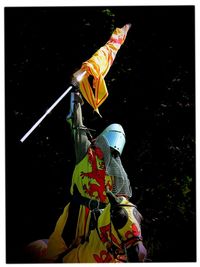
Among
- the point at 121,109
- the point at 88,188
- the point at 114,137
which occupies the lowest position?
the point at 88,188

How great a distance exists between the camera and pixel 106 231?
383 centimetres

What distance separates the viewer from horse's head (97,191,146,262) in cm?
371

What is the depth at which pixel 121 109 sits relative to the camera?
4750 mm

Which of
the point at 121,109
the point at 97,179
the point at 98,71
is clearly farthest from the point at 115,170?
the point at 121,109

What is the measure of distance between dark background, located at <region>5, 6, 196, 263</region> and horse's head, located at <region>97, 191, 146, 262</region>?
799 mm

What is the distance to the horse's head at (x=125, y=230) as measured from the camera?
3.71m

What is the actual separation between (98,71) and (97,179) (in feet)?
2.53

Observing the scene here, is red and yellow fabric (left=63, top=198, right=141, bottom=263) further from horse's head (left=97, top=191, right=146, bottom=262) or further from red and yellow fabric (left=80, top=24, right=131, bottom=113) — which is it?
red and yellow fabric (left=80, top=24, right=131, bottom=113)

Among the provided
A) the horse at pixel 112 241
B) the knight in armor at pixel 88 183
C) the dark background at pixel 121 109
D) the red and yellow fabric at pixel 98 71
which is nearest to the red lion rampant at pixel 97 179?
the knight in armor at pixel 88 183

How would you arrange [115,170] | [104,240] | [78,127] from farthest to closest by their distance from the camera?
1. [78,127]
2. [115,170]
3. [104,240]

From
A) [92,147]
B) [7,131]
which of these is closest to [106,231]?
[92,147]

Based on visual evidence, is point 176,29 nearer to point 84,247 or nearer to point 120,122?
point 120,122

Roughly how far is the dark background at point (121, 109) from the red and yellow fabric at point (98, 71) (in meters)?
0.30

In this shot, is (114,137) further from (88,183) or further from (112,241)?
(112,241)
